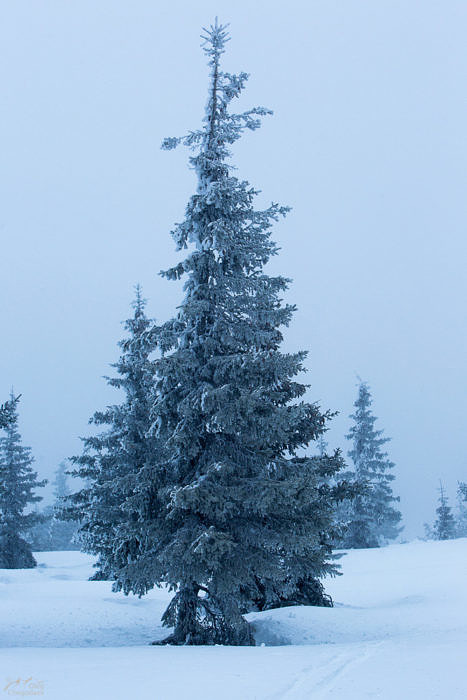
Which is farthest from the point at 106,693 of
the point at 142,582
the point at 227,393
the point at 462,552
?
the point at 462,552

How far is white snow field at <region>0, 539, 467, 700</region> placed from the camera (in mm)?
6855

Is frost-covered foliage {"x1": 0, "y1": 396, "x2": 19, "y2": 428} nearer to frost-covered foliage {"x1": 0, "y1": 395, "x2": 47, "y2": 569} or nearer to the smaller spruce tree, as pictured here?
frost-covered foliage {"x1": 0, "y1": 395, "x2": 47, "y2": 569}

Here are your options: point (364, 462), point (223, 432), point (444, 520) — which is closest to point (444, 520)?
point (444, 520)

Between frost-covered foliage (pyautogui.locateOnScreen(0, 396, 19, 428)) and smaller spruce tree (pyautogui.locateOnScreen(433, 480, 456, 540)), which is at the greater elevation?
frost-covered foliage (pyautogui.locateOnScreen(0, 396, 19, 428))

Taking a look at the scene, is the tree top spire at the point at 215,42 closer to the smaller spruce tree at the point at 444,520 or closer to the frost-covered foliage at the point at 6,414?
the frost-covered foliage at the point at 6,414

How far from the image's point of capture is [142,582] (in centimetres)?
1109

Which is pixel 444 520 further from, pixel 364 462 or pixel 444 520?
pixel 364 462

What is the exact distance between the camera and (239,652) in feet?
31.1

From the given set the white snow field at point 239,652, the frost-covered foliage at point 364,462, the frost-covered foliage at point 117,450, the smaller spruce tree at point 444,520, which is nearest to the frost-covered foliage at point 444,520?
the smaller spruce tree at point 444,520

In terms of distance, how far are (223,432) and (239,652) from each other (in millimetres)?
4242

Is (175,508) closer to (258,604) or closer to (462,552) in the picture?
(258,604)

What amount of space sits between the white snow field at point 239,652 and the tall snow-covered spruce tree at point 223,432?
1397 mm

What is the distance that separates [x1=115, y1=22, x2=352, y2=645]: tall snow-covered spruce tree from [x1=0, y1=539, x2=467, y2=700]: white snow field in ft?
4.58

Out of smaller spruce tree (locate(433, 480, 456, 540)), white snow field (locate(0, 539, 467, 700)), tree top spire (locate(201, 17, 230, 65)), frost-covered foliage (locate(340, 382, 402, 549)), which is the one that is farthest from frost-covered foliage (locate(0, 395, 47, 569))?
smaller spruce tree (locate(433, 480, 456, 540))
